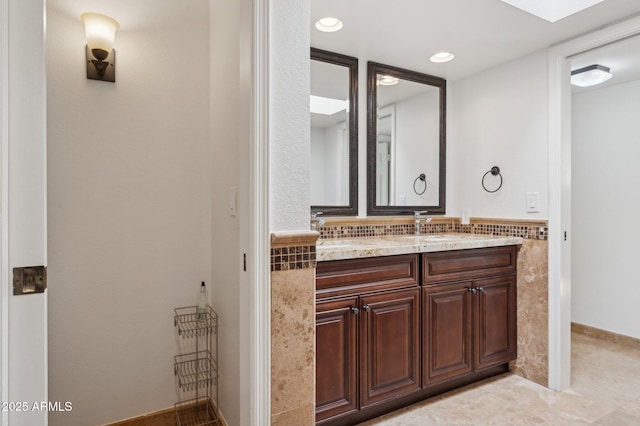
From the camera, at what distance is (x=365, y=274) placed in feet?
5.58

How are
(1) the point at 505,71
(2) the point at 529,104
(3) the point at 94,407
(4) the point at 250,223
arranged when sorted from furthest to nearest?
(1) the point at 505,71 → (2) the point at 529,104 → (3) the point at 94,407 → (4) the point at 250,223

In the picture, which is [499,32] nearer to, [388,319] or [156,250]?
[388,319]

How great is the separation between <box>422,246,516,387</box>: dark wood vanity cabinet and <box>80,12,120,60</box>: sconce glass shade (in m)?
1.84

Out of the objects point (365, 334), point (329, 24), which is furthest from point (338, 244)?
point (329, 24)

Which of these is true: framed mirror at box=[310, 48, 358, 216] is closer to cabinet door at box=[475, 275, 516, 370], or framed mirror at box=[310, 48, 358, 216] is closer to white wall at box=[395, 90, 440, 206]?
white wall at box=[395, 90, 440, 206]

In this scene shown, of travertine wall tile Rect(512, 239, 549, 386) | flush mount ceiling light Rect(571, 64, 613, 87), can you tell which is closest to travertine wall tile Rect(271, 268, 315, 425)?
travertine wall tile Rect(512, 239, 549, 386)

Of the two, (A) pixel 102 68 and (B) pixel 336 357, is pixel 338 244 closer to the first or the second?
(B) pixel 336 357

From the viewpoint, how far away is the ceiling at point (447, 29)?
1.76m

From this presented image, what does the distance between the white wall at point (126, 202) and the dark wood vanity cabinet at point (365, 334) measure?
74 cm

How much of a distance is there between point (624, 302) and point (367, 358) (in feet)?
8.15

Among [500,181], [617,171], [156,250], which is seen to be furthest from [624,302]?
[156,250]

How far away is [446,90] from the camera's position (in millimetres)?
2752

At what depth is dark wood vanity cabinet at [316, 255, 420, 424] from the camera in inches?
62.1

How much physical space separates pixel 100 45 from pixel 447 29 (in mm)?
1757
